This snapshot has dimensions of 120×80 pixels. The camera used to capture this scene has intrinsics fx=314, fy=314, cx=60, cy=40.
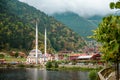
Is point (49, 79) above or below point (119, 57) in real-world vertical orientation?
below

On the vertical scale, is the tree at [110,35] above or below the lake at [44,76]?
above

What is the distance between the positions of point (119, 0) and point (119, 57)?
23927 mm

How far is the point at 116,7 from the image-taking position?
29.0ft

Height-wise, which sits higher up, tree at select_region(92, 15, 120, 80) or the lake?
tree at select_region(92, 15, 120, 80)

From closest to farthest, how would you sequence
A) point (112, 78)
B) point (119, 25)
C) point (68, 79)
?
point (119, 25), point (112, 78), point (68, 79)

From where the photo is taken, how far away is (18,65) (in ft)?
570

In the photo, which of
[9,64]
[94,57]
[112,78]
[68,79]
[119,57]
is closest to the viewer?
[119,57]

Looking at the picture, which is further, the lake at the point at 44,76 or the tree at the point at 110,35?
the lake at the point at 44,76

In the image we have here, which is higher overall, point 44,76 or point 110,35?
point 110,35

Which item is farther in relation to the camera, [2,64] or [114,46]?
[2,64]

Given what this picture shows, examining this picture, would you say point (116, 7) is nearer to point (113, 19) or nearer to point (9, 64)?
point (113, 19)

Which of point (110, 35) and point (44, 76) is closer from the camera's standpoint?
point (110, 35)

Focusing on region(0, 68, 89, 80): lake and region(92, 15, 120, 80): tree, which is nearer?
Answer: region(92, 15, 120, 80): tree

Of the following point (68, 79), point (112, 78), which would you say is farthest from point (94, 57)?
point (112, 78)
